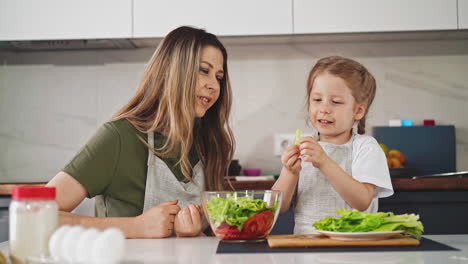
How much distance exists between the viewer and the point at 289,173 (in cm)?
148

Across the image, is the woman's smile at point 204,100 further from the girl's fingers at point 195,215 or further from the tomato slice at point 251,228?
the tomato slice at point 251,228

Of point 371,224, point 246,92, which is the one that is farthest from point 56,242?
point 246,92

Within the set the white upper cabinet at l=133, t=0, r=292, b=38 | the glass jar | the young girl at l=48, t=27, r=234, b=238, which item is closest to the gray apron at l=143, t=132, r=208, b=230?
the young girl at l=48, t=27, r=234, b=238

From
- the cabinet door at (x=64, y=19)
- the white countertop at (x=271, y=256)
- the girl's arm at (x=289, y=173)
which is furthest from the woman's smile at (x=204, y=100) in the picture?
the cabinet door at (x=64, y=19)

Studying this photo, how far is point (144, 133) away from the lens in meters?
1.55

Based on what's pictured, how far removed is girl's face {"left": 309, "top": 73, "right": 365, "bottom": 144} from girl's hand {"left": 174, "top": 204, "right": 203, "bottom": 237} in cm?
51

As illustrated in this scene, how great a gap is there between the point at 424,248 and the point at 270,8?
1.83 meters

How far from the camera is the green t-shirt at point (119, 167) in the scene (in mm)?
1430

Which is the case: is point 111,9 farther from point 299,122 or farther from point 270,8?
point 299,122

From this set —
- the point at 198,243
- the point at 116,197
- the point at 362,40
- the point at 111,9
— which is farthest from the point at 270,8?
the point at 198,243

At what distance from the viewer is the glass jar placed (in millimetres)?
776

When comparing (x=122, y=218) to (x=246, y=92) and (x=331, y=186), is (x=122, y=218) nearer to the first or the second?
(x=331, y=186)

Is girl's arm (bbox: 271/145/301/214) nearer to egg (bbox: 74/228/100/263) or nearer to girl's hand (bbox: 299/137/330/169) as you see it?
girl's hand (bbox: 299/137/330/169)

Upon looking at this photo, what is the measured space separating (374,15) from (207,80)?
1322mm
